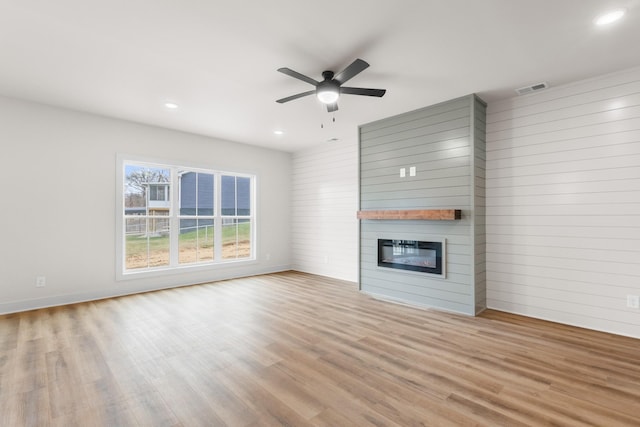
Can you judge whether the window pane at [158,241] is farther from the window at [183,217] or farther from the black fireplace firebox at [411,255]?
the black fireplace firebox at [411,255]

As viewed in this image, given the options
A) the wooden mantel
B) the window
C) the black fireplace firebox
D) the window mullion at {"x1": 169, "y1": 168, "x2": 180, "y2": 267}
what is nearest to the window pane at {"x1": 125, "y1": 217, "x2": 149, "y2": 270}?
the window

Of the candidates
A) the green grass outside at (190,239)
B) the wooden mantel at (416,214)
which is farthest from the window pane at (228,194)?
the wooden mantel at (416,214)

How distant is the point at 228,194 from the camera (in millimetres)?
6281

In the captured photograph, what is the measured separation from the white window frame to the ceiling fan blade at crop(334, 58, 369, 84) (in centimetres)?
379

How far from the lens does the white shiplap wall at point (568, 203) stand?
3.14 metres

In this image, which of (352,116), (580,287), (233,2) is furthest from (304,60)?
(580,287)

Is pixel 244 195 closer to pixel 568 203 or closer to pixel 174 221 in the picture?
pixel 174 221

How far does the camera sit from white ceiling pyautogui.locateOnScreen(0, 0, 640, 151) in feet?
7.46

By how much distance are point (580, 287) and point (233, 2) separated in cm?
457

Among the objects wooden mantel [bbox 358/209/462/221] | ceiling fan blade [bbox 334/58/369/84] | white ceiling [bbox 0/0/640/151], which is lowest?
wooden mantel [bbox 358/209/462/221]

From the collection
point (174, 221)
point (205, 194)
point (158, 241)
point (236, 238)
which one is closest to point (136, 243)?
point (158, 241)

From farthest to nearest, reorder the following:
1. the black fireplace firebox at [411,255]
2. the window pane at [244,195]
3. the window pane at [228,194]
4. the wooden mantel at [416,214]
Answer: the window pane at [244,195] → the window pane at [228,194] → the black fireplace firebox at [411,255] → the wooden mantel at [416,214]

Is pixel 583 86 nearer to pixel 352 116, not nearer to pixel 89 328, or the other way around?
pixel 352 116

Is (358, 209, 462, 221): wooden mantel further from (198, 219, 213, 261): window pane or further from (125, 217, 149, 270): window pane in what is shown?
(125, 217, 149, 270): window pane
